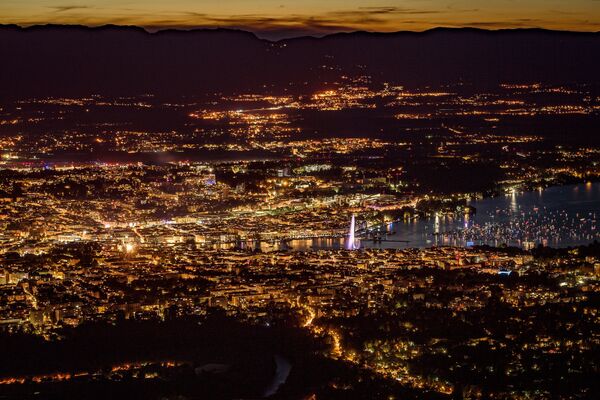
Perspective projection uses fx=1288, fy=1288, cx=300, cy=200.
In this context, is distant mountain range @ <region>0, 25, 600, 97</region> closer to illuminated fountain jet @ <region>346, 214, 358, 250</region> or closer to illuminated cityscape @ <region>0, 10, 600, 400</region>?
illuminated cityscape @ <region>0, 10, 600, 400</region>

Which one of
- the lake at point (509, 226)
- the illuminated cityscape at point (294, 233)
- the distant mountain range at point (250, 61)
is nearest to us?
the illuminated cityscape at point (294, 233)

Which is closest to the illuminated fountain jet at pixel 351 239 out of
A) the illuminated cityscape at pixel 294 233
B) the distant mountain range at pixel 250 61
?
the illuminated cityscape at pixel 294 233

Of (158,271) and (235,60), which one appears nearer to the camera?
(158,271)

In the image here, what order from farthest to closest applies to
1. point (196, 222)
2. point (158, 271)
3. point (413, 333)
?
1. point (196, 222)
2. point (158, 271)
3. point (413, 333)

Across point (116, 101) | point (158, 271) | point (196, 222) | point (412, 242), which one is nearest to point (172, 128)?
point (116, 101)

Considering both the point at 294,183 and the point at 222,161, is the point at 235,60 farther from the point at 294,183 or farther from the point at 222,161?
the point at 294,183

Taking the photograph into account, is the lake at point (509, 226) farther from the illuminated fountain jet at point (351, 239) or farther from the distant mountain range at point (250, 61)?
the distant mountain range at point (250, 61)

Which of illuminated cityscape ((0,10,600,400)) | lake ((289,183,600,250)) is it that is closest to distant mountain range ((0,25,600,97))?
illuminated cityscape ((0,10,600,400))
